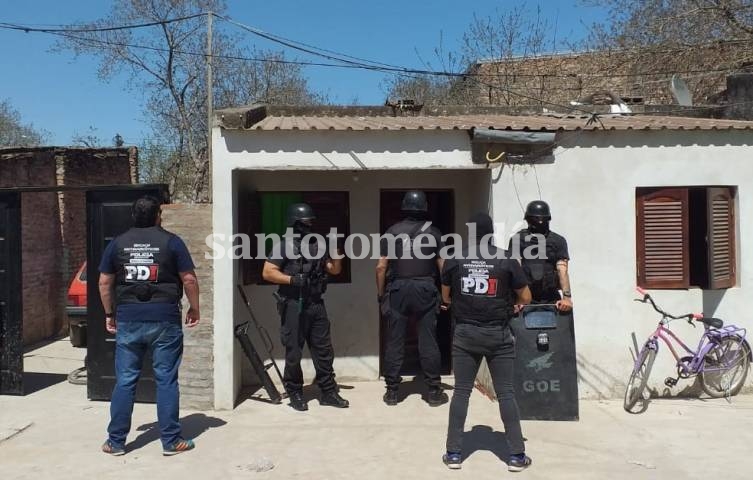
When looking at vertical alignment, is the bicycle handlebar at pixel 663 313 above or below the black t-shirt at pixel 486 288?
below

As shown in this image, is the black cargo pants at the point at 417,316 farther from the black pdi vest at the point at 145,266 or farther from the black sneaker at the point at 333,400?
the black pdi vest at the point at 145,266

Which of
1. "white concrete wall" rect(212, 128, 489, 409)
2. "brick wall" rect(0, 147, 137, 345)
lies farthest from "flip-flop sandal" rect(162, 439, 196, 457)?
"brick wall" rect(0, 147, 137, 345)

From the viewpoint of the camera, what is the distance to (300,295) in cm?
541

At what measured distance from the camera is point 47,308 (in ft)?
33.0

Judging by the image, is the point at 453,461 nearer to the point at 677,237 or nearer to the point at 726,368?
the point at 726,368

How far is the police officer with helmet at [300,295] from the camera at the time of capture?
212 inches

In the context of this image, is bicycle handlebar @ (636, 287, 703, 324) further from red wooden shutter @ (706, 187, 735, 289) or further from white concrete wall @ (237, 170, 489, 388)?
white concrete wall @ (237, 170, 489, 388)

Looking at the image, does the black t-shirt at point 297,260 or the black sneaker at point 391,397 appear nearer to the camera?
the black t-shirt at point 297,260

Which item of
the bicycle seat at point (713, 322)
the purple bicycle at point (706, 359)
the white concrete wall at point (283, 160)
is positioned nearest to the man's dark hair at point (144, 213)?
the white concrete wall at point (283, 160)

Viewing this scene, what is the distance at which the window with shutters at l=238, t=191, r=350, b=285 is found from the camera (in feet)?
20.4

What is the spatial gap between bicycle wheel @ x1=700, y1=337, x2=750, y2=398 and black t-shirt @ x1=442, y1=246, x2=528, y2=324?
274cm

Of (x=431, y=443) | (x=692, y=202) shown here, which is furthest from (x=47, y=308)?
(x=692, y=202)

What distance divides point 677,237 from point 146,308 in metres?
4.92

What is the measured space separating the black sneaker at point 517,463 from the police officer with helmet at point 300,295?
1.94 m
